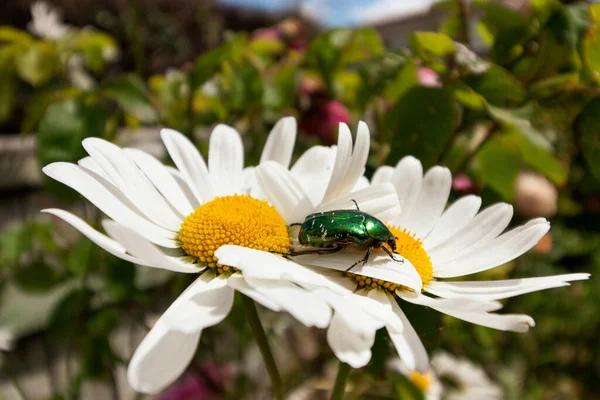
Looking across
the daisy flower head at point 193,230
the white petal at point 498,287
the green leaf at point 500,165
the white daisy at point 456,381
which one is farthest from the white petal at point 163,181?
the white daisy at point 456,381

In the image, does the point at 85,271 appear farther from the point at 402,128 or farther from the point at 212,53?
the point at 402,128

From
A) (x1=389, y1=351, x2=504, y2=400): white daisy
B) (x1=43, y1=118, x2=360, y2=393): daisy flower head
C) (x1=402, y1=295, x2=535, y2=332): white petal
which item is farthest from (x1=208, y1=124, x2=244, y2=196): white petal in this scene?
(x1=389, y1=351, x2=504, y2=400): white daisy

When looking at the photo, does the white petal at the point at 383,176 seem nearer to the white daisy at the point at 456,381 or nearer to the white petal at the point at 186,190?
the white petal at the point at 186,190

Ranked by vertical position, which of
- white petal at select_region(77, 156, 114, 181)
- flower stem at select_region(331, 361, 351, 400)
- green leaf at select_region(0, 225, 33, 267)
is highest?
white petal at select_region(77, 156, 114, 181)

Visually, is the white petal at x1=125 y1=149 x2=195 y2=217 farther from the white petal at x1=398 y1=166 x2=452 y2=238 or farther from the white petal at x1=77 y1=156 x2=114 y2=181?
the white petal at x1=398 y1=166 x2=452 y2=238

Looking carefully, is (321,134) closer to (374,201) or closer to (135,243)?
(374,201)

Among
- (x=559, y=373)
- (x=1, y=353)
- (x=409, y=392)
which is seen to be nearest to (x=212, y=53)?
(x=409, y=392)
